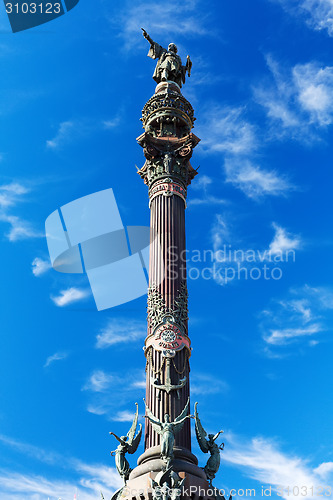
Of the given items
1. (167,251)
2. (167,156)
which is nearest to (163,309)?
(167,251)

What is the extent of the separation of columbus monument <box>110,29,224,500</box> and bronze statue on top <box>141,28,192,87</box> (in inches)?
3.0

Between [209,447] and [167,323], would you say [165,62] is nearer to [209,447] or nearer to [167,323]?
[167,323]

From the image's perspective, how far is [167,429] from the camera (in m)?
28.5

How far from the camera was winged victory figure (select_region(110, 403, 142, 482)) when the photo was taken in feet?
97.1

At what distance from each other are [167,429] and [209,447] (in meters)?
3.24

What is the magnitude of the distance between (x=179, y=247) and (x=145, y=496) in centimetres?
1510

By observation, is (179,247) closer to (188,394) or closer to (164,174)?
(164,174)

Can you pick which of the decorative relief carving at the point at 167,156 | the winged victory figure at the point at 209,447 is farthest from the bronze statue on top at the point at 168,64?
the winged victory figure at the point at 209,447

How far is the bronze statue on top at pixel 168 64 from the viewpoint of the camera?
44.8 meters

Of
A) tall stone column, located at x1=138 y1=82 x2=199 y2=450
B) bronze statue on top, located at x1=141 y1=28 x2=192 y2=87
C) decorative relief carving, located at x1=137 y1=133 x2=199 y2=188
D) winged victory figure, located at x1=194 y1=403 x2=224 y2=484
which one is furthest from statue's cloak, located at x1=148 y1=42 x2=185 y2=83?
winged victory figure, located at x1=194 y1=403 x2=224 y2=484

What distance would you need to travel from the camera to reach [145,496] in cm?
2698

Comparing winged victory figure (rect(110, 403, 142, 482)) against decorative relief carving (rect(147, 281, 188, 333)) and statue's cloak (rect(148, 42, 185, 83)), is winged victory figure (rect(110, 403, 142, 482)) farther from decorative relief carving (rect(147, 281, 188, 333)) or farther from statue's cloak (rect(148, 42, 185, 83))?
statue's cloak (rect(148, 42, 185, 83))

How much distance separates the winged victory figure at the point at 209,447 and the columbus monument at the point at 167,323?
0.05 meters

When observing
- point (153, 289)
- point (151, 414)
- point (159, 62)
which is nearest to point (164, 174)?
point (153, 289)
